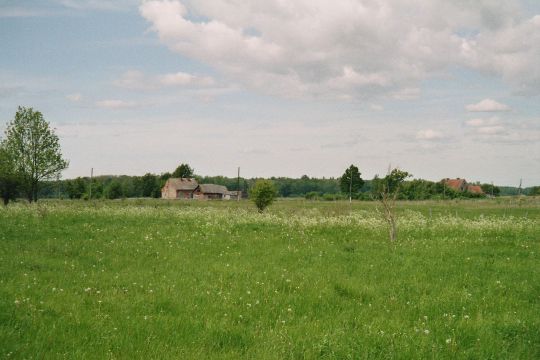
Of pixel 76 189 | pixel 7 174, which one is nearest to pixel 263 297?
pixel 7 174

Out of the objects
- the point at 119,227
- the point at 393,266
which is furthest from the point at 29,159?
the point at 393,266

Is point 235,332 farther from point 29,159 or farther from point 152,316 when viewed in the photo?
point 29,159

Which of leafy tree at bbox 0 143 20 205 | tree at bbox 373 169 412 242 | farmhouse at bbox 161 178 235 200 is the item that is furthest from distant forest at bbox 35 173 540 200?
tree at bbox 373 169 412 242

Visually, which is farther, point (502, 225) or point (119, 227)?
point (502, 225)

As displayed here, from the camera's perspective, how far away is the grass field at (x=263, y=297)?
277 inches

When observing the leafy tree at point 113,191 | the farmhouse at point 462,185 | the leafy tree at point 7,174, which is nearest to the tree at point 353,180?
the farmhouse at point 462,185

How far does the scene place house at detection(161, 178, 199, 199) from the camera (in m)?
128

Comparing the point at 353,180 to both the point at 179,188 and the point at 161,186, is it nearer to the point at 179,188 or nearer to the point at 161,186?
the point at 179,188

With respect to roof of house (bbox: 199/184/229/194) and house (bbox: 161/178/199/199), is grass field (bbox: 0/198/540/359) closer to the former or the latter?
house (bbox: 161/178/199/199)

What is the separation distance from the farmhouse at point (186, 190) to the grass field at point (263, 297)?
111 metres

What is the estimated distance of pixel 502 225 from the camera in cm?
2356

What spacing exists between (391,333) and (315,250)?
809 cm

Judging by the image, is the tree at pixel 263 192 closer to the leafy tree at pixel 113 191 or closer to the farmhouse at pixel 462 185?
the leafy tree at pixel 113 191

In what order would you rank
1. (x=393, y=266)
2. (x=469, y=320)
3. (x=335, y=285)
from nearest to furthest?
(x=469, y=320)
(x=335, y=285)
(x=393, y=266)
